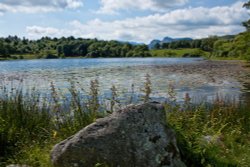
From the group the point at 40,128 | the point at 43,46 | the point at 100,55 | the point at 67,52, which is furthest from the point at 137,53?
the point at 40,128

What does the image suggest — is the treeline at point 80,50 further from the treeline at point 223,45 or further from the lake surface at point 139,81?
the lake surface at point 139,81

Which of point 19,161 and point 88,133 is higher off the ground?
point 88,133

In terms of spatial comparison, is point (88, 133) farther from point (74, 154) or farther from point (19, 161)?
point (19, 161)

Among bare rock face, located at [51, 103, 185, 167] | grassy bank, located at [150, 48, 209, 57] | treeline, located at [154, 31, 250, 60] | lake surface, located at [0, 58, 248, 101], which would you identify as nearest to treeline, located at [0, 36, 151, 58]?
grassy bank, located at [150, 48, 209, 57]

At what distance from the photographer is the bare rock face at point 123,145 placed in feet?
18.0

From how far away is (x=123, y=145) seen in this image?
5.50 meters

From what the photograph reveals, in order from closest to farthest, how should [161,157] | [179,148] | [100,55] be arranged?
1. [161,157]
2. [179,148]
3. [100,55]

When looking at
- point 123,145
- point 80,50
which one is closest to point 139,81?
point 123,145

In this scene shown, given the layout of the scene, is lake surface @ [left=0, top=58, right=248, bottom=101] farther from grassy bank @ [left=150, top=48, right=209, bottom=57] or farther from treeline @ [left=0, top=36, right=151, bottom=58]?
treeline @ [left=0, top=36, right=151, bottom=58]

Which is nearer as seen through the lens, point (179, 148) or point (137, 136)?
point (137, 136)

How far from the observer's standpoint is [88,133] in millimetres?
5605

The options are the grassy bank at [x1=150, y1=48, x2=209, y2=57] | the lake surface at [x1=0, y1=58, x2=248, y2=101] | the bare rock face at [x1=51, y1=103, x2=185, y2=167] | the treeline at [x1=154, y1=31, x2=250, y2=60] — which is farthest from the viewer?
the grassy bank at [x1=150, y1=48, x2=209, y2=57]

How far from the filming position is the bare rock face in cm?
549

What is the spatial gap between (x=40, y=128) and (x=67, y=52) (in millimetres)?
148073
